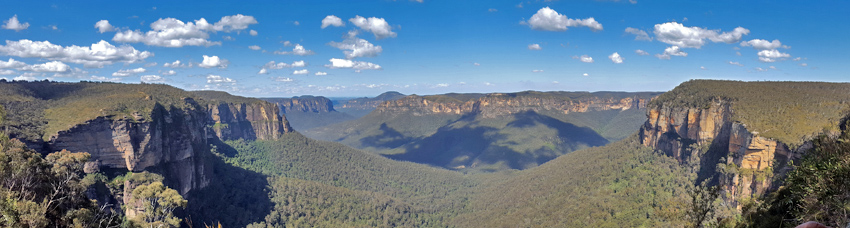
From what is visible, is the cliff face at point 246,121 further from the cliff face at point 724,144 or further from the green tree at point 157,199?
the cliff face at point 724,144

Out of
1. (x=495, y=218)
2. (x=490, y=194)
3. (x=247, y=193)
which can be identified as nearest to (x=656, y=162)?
(x=495, y=218)

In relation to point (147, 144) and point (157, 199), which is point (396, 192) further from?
point (157, 199)

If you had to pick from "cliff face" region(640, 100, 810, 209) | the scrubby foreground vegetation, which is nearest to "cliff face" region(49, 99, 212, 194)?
the scrubby foreground vegetation

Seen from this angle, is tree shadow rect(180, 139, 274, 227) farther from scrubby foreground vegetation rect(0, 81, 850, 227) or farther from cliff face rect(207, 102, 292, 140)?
cliff face rect(207, 102, 292, 140)

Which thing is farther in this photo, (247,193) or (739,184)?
(247,193)

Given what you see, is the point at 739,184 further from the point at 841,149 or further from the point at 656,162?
the point at 841,149

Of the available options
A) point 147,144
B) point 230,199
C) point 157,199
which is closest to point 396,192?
point 230,199
